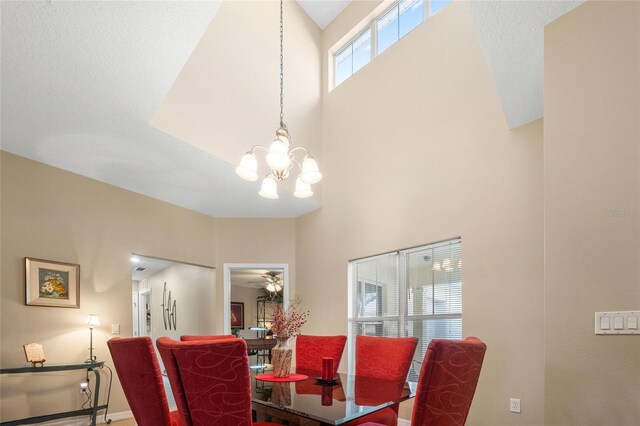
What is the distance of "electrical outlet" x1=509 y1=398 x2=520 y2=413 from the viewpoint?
3.55 m

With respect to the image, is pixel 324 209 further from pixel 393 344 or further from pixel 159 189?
pixel 393 344

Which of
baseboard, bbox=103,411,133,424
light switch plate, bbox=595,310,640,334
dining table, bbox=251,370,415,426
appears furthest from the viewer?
baseboard, bbox=103,411,133,424

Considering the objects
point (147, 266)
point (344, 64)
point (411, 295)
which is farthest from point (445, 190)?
point (147, 266)

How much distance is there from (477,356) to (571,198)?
839 mm

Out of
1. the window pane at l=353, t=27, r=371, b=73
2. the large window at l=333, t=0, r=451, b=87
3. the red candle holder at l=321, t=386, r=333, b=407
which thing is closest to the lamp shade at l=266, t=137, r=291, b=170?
the red candle holder at l=321, t=386, r=333, b=407

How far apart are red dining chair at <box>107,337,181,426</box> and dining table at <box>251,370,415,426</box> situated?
18.4 inches

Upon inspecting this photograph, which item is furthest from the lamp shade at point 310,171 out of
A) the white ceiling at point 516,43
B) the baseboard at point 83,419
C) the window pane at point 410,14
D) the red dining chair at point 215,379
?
the baseboard at point 83,419

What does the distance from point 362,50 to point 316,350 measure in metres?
3.84

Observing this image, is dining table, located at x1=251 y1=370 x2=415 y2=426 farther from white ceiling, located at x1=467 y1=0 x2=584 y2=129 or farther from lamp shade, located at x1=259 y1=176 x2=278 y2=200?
white ceiling, located at x1=467 y1=0 x2=584 y2=129

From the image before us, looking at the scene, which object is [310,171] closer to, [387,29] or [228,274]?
[387,29]

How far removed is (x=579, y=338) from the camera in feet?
6.66

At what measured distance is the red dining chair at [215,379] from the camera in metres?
2.04

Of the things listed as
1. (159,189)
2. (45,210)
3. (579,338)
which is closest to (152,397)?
(579,338)

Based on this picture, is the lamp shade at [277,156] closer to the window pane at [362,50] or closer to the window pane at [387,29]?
the window pane at [387,29]
